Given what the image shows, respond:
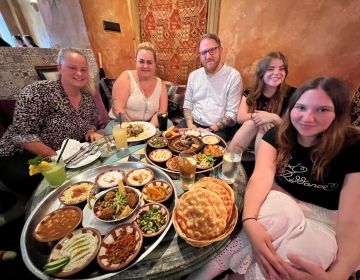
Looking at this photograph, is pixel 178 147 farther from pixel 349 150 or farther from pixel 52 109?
pixel 52 109

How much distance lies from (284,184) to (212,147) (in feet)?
1.77

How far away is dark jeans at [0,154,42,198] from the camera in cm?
146

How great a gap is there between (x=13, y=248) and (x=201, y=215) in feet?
5.81

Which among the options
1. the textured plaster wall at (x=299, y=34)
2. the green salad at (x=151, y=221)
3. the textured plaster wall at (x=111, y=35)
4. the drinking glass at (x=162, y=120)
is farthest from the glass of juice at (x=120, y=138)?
the textured plaster wall at (x=111, y=35)

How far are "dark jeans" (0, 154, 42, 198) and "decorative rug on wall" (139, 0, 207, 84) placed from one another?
8.62ft

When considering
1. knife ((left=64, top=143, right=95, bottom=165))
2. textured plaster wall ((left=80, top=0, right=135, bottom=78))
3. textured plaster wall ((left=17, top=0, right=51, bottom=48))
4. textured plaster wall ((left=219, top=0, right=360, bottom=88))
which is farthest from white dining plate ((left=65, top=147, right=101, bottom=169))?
textured plaster wall ((left=17, top=0, right=51, bottom=48))

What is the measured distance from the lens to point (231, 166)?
110 centimetres

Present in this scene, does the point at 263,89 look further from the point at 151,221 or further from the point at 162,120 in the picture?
the point at 151,221

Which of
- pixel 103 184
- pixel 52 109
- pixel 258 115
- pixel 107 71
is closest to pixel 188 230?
pixel 103 184

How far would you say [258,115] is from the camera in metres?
1.81

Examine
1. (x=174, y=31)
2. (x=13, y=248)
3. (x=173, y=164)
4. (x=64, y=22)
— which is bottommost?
(x=13, y=248)

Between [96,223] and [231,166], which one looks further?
[231,166]

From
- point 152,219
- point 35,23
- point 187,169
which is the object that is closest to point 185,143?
point 187,169

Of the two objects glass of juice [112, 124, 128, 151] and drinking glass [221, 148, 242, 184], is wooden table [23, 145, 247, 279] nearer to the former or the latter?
drinking glass [221, 148, 242, 184]
